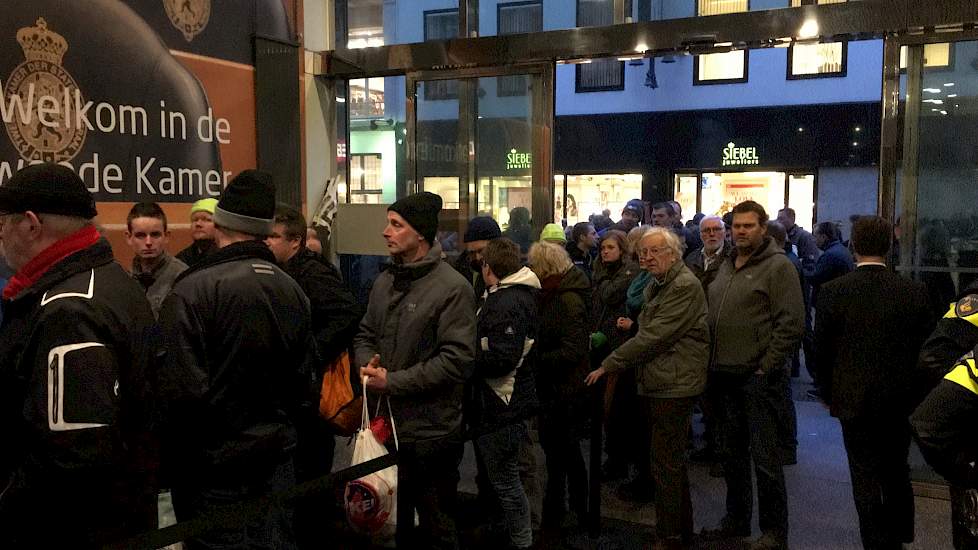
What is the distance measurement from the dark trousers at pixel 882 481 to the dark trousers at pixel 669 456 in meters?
0.81

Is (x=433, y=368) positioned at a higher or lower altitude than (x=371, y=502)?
higher

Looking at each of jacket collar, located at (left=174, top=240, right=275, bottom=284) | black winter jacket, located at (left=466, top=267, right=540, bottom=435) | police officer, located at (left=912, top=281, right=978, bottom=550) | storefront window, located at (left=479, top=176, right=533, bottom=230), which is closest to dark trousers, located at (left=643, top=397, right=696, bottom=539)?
black winter jacket, located at (left=466, top=267, right=540, bottom=435)

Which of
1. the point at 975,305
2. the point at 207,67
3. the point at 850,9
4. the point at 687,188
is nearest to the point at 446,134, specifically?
the point at 207,67

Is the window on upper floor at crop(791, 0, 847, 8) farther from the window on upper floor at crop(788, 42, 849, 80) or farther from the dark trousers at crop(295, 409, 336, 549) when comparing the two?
the window on upper floor at crop(788, 42, 849, 80)

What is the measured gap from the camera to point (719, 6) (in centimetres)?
607

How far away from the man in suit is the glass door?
2955 millimetres

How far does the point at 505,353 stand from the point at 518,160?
10.1 ft

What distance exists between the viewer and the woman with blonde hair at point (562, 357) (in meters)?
4.75

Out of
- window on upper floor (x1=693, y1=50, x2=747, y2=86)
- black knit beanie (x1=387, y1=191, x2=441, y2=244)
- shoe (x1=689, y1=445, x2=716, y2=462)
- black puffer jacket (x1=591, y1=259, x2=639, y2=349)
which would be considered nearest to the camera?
black knit beanie (x1=387, y1=191, x2=441, y2=244)

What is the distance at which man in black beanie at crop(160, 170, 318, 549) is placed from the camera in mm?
2689

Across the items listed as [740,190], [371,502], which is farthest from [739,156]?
[371,502]

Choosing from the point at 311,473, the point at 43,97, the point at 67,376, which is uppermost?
the point at 43,97

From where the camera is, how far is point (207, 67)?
6.19 meters

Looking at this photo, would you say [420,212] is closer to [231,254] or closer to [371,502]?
[231,254]
